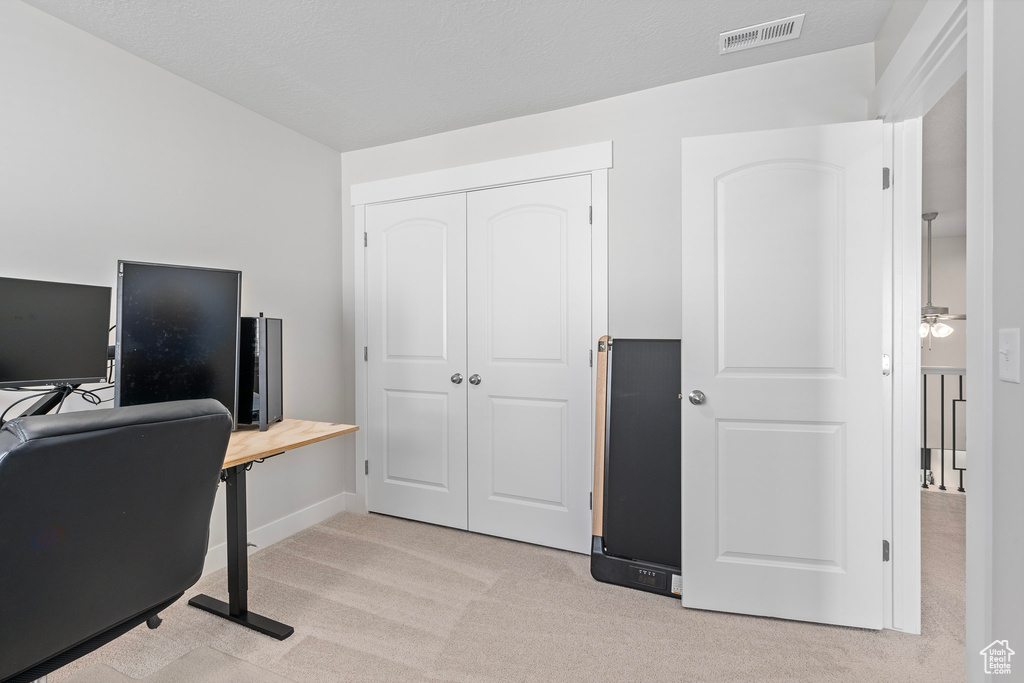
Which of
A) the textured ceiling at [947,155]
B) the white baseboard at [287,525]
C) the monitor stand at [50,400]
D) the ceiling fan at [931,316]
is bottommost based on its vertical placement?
the white baseboard at [287,525]

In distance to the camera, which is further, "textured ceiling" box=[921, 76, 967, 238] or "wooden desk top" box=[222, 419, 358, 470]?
"textured ceiling" box=[921, 76, 967, 238]

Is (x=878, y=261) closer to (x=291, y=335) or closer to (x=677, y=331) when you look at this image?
(x=677, y=331)

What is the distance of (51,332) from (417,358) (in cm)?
177

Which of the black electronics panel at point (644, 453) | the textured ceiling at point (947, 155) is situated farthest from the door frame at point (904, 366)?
the black electronics panel at point (644, 453)

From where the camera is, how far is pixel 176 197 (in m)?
2.37

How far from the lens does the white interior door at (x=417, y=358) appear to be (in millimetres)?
2979

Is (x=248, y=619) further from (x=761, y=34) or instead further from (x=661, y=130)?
(x=761, y=34)

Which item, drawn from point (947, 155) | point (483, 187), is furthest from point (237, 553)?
point (947, 155)

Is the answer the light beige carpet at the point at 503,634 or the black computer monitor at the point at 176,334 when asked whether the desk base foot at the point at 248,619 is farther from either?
the black computer monitor at the point at 176,334

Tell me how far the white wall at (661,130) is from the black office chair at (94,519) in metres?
1.98

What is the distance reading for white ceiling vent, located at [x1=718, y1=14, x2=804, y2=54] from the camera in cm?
Answer: 196

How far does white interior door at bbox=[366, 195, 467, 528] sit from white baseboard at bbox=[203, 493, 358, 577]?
0.22m

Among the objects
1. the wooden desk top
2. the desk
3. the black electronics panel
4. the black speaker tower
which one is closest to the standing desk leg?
the desk

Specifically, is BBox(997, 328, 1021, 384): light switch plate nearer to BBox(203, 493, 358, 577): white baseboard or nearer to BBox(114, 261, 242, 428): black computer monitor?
BBox(114, 261, 242, 428): black computer monitor
